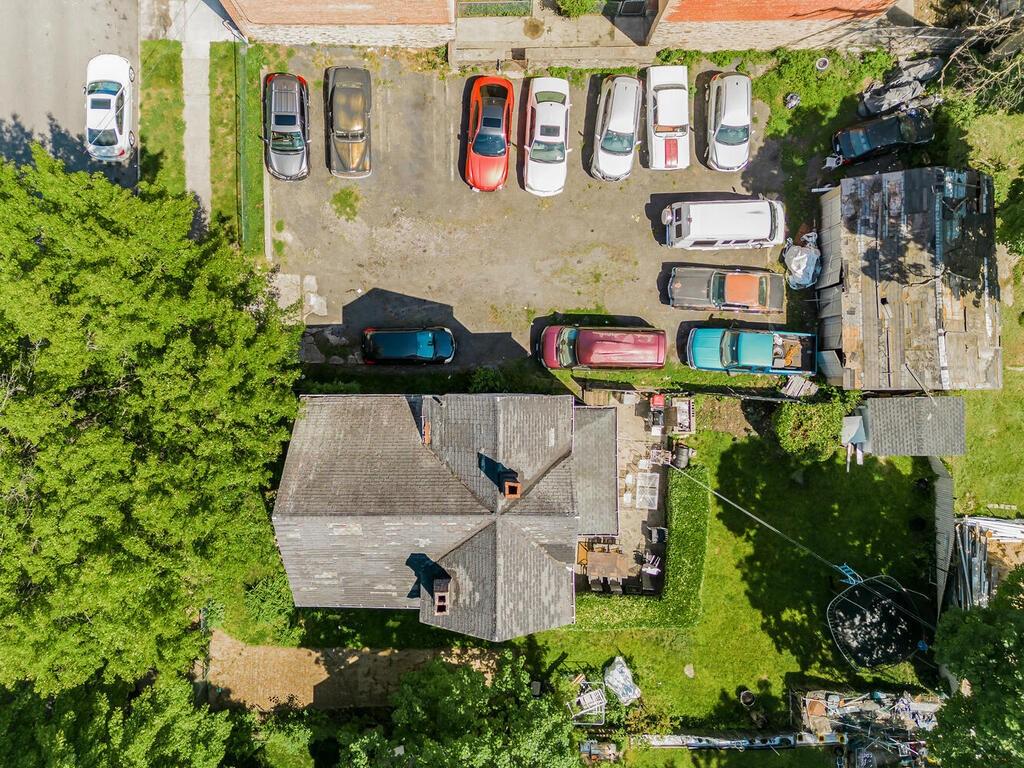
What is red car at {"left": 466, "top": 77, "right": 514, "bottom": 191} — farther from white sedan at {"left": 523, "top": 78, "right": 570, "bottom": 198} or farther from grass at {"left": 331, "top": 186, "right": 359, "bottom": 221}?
grass at {"left": 331, "top": 186, "right": 359, "bottom": 221}

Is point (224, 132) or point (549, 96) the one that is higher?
point (549, 96)

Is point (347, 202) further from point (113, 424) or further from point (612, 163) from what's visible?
point (113, 424)

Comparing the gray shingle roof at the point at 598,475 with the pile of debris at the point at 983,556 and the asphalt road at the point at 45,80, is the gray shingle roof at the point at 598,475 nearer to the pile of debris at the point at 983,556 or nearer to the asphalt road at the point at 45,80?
the pile of debris at the point at 983,556

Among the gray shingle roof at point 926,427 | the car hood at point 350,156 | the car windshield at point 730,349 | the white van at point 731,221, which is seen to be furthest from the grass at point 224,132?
the gray shingle roof at point 926,427

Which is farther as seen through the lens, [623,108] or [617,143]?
[617,143]

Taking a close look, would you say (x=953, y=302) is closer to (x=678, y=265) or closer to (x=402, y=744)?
(x=678, y=265)

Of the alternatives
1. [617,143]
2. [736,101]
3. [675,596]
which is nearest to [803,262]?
[736,101]

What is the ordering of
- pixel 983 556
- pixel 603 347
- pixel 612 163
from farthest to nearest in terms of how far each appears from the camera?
1. pixel 612 163
2. pixel 603 347
3. pixel 983 556

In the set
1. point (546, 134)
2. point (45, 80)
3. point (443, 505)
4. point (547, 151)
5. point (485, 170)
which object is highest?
point (45, 80)
